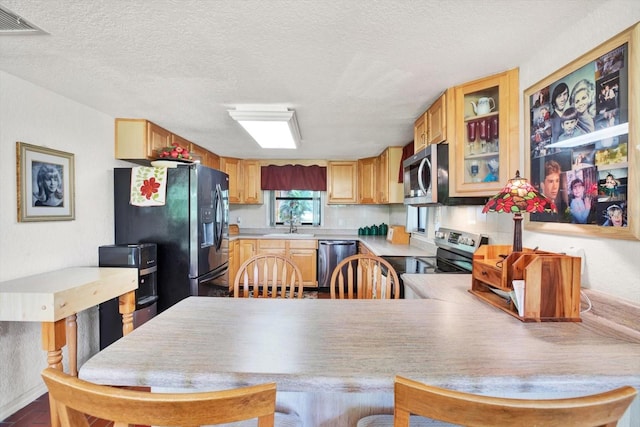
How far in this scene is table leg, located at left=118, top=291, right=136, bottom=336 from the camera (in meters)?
2.14

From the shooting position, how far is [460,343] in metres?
0.89

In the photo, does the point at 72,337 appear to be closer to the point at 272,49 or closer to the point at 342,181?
the point at 272,49

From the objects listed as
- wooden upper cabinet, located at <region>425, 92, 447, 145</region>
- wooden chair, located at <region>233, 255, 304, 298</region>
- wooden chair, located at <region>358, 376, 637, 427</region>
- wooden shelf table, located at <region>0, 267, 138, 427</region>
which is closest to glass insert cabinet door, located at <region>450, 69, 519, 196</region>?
wooden upper cabinet, located at <region>425, 92, 447, 145</region>

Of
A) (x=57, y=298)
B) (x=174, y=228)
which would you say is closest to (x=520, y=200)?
(x=57, y=298)

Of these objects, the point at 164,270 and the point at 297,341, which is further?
the point at 164,270

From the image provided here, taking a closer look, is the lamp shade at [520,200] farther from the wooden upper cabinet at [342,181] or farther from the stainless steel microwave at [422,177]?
the wooden upper cabinet at [342,181]

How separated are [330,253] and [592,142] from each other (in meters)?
3.48

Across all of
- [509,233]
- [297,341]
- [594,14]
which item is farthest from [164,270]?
[594,14]

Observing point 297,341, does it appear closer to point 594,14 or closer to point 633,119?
point 633,119

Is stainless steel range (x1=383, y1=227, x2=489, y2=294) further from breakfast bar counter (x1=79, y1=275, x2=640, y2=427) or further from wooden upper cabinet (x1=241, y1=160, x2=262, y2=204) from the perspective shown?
wooden upper cabinet (x1=241, y1=160, x2=262, y2=204)

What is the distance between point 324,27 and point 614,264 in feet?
4.83

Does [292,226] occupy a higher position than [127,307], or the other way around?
[292,226]

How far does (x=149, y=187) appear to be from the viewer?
8.35 feet

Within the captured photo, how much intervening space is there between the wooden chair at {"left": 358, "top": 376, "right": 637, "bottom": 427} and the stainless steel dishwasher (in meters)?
3.86
